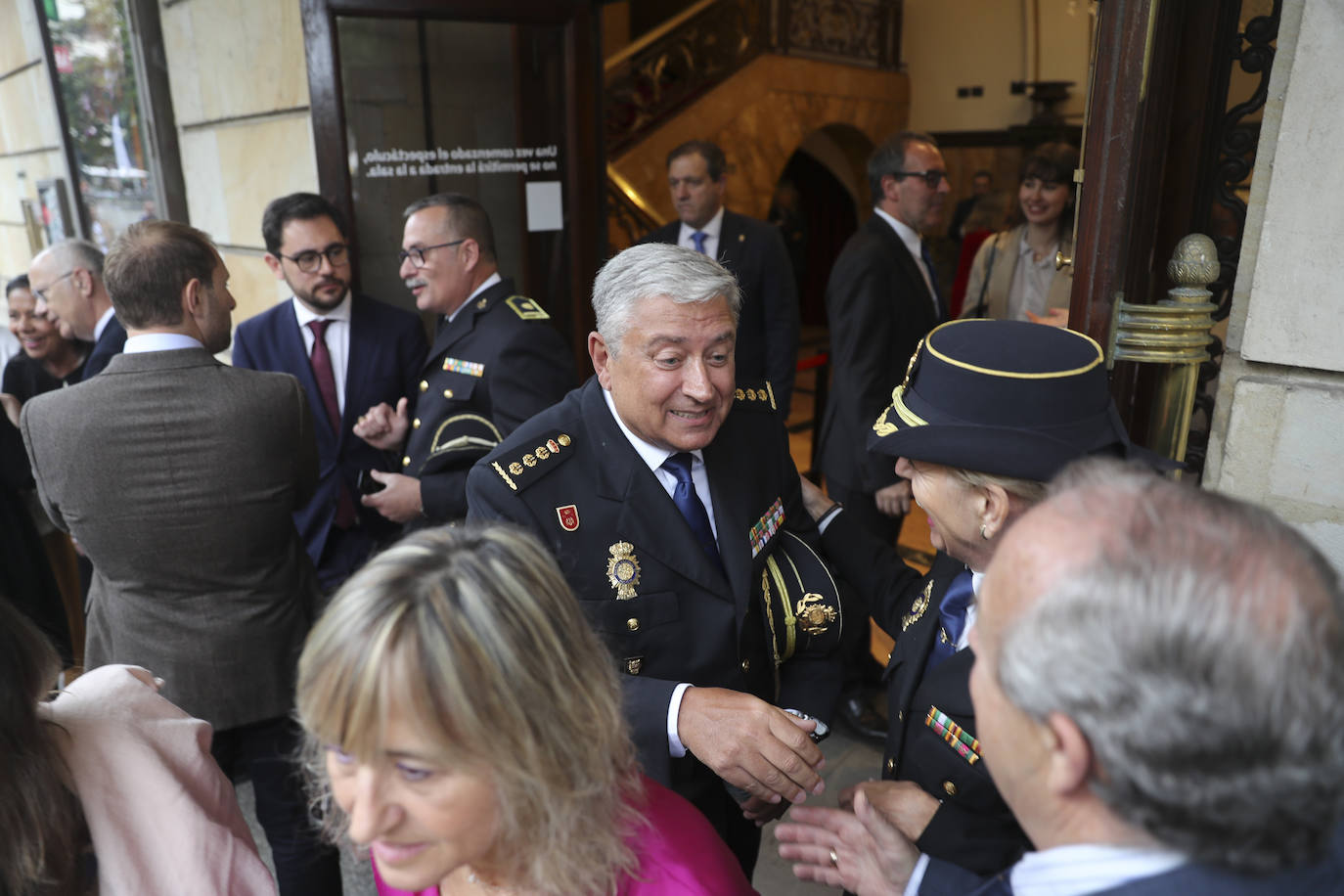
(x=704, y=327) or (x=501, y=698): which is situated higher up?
(x=704, y=327)

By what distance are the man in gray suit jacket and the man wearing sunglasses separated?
190 centimetres

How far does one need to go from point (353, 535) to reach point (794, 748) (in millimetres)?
1999

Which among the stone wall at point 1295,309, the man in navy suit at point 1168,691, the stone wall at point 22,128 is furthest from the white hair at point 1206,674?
the stone wall at point 22,128

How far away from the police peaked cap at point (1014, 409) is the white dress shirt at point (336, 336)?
2217 millimetres

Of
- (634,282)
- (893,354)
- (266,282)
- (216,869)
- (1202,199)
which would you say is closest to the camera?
(216,869)

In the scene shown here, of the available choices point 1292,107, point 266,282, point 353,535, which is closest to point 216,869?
point 353,535

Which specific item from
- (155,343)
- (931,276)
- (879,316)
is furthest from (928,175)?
(155,343)

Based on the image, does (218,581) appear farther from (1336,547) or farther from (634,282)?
(1336,547)

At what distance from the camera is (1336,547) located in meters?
1.91

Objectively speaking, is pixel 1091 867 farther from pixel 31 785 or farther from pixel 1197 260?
pixel 1197 260

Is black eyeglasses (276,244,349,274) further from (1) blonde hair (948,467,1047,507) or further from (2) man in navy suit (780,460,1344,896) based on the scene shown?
(2) man in navy suit (780,460,1344,896)

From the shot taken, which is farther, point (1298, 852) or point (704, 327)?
point (704, 327)

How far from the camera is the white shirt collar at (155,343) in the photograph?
7.01 ft

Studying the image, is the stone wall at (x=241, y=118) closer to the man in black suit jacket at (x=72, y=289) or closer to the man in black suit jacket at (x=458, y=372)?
the man in black suit jacket at (x=72, y=289)
